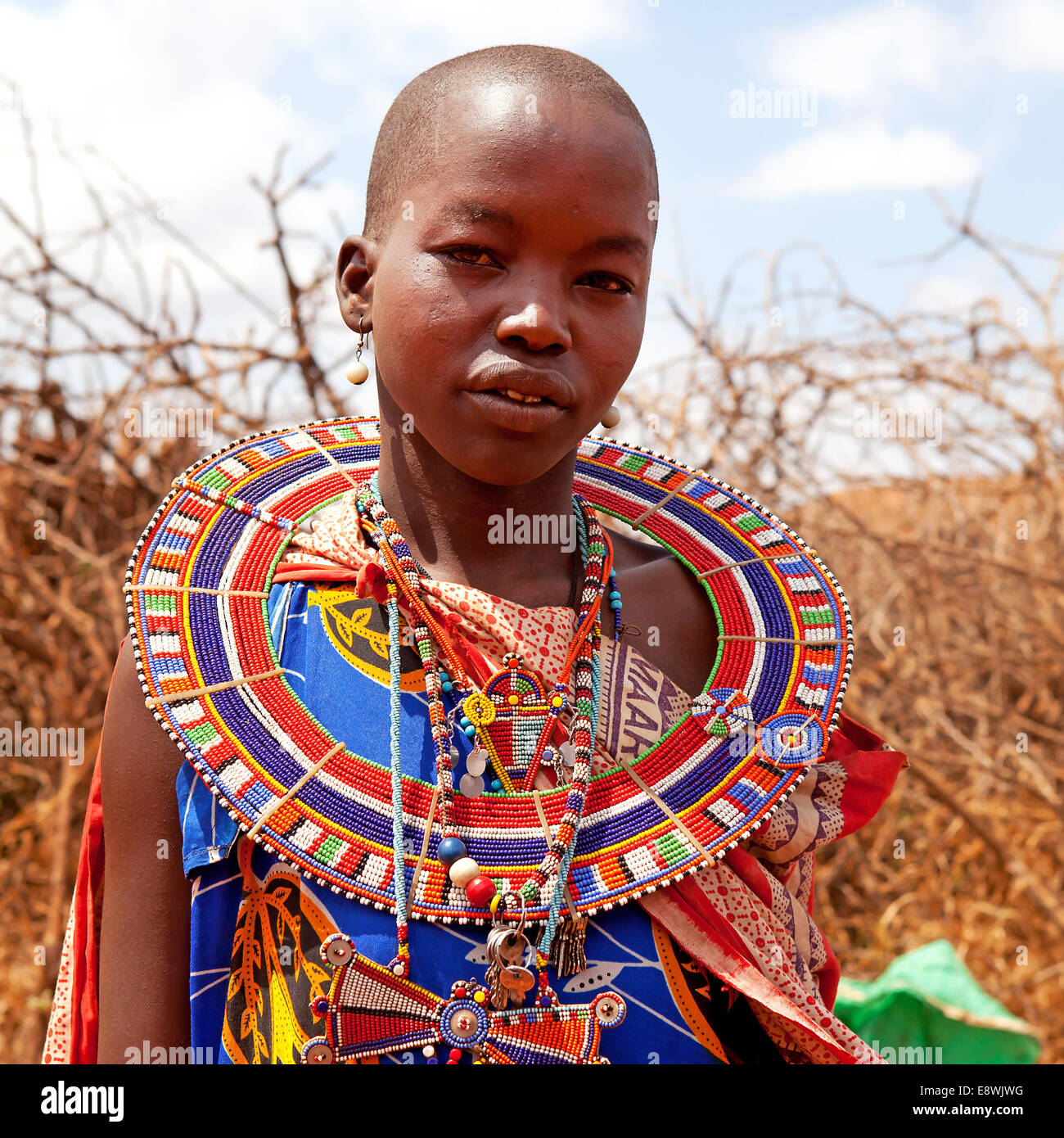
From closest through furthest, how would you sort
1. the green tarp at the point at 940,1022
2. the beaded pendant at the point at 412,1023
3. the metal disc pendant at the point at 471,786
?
the beaded pendant at the point at 412,1023, the metal disc pendant at the point at 471,786, the green tarp at the point at 940,1022

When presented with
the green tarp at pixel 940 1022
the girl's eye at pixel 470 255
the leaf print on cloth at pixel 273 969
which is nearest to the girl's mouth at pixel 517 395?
the girl's eye at pixel 470 255

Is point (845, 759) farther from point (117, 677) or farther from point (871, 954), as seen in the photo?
point (871, 954)

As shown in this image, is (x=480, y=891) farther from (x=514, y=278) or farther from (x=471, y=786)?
(x=514, y=278)

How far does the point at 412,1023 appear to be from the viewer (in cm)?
130

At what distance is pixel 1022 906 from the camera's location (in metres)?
4.26

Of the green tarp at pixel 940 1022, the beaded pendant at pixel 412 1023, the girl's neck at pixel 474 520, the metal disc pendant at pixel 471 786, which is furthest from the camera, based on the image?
the green tarp at pixel 940 1022

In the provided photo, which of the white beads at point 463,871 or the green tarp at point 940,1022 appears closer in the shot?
the white beads at point 463,871

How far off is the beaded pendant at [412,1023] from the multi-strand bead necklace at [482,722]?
3cm

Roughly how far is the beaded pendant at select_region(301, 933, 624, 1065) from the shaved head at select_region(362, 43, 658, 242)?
0.89 meters

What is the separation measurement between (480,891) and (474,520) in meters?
0.48

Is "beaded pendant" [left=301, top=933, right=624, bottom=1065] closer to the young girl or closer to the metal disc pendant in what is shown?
the young girl

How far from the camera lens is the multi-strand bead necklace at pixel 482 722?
133 cm

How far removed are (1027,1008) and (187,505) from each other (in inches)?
142

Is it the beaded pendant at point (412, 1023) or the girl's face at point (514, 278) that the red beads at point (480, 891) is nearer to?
the beaded pendant at point (412, 1023)
